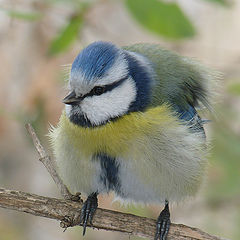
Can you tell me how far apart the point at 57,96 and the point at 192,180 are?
1.58 meters

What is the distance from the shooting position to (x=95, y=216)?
6.87 ft

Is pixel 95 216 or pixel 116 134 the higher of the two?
pixel 116 134

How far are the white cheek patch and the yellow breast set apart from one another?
3 cm

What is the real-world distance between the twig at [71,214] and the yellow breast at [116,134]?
183 millimetres

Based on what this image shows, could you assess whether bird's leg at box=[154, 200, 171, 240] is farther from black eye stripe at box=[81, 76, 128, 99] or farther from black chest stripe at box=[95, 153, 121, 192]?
black eye stripe at box=[81, 76, 128, 99]

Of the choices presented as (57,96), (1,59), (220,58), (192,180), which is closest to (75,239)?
(57,96)

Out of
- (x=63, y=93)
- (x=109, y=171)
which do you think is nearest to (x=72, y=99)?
(x=109, y=171)

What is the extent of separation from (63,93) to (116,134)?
1.29 m

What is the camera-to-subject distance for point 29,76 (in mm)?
3625

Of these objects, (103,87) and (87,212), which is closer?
(103,87)

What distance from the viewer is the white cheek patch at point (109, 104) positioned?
1.96 m

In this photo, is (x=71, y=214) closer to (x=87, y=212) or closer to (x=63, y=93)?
(x=87, y=212)

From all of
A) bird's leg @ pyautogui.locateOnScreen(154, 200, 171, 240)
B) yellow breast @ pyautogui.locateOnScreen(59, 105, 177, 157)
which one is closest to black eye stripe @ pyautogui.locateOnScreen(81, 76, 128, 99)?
yellow breast @ pyautogui.locateOnScreen(59, 105, 177, 157)

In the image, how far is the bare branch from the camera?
1944 mm
